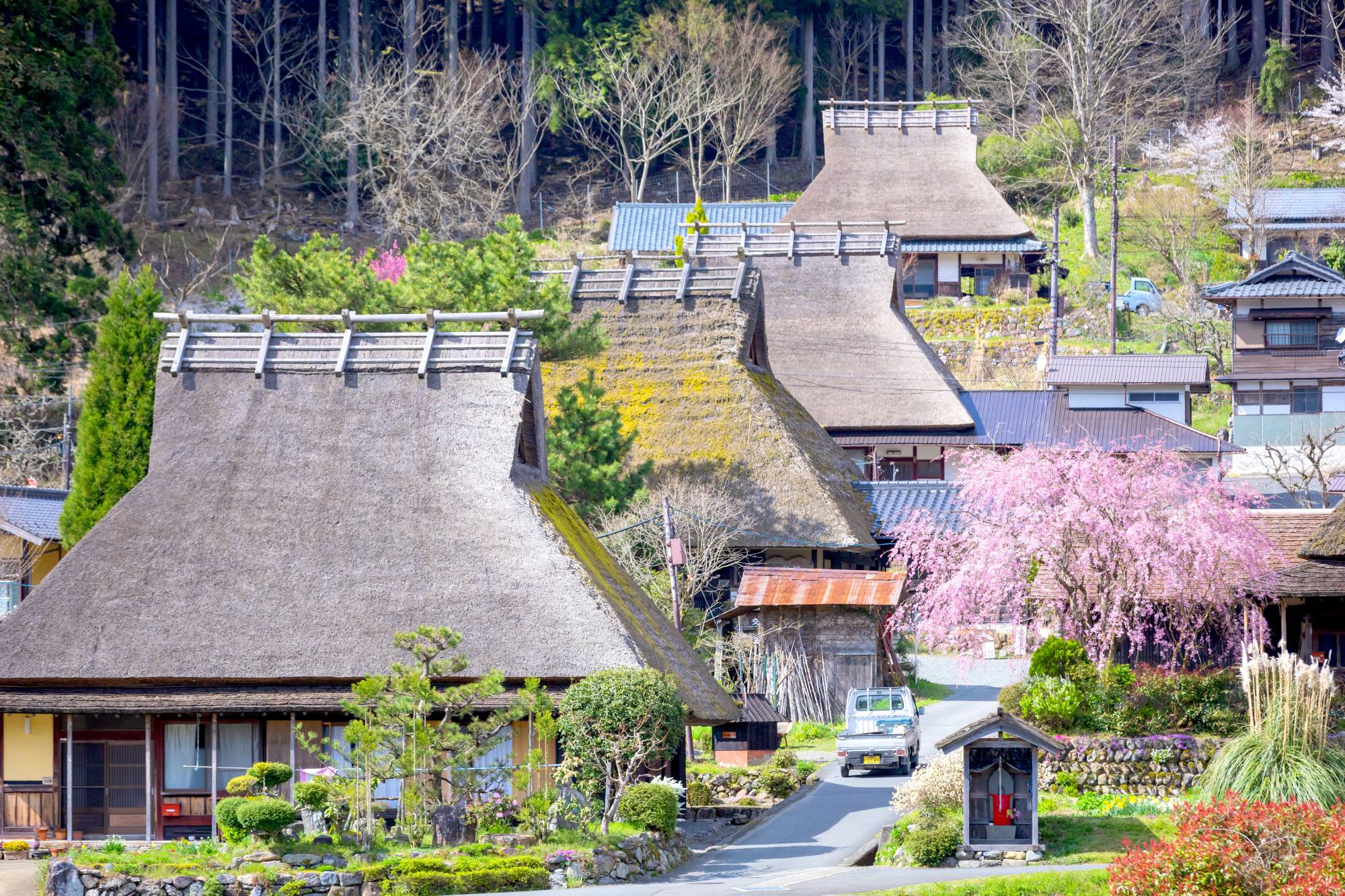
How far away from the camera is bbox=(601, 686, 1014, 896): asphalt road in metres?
19.9

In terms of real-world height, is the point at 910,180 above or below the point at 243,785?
above

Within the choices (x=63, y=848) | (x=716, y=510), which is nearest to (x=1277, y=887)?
(x=63, y=848)

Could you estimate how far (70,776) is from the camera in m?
24.1

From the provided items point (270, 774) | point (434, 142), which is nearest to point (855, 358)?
point (434, 142)

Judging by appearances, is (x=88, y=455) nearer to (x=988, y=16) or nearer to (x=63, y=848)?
(x=63, y=848)

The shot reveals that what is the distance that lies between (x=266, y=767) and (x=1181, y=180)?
→ 51.6 meters

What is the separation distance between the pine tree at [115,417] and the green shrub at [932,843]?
15.2 meters

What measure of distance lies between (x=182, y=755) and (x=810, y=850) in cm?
852

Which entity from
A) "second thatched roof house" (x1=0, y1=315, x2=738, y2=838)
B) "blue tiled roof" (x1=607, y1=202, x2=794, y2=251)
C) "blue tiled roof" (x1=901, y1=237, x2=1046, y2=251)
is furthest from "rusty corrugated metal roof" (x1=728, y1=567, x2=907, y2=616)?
"blue tiled roof" (x1=607, y1=202, x2=794, y2=251)

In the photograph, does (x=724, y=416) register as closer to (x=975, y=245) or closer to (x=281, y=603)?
(x=281, y=603)

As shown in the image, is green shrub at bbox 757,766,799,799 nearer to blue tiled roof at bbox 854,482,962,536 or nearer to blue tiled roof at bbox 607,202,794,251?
blue tiled roof at bbox 854,482,962,536

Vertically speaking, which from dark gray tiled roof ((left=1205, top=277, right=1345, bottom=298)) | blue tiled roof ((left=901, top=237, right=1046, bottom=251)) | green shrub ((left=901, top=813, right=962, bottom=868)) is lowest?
green shrub ((left=901, top=813, right=962, bottom=868))

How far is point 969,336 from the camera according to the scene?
5556 cm

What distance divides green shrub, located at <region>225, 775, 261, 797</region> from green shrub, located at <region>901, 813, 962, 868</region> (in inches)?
315
